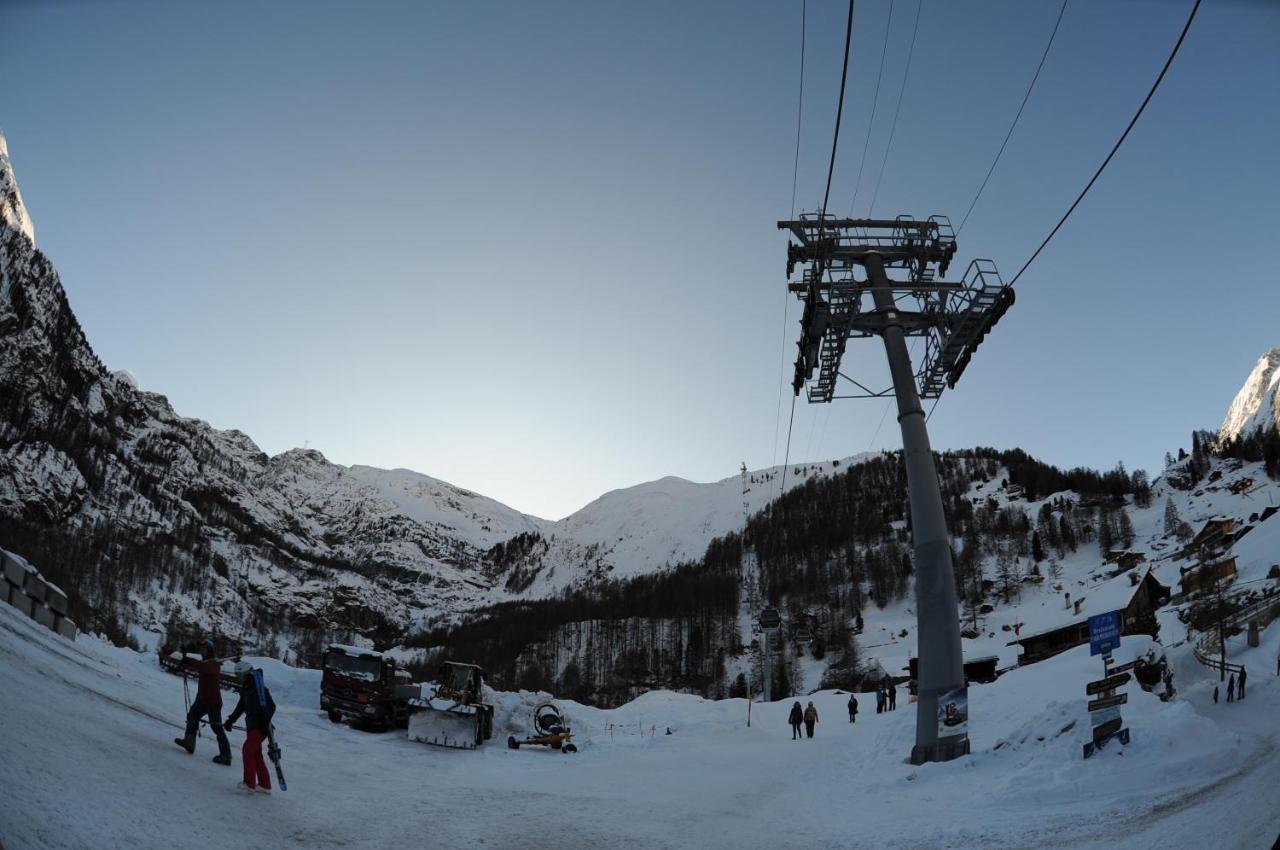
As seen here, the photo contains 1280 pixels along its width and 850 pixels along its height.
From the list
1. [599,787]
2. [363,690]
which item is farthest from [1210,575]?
[363,690]

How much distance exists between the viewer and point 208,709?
11266 millimetres

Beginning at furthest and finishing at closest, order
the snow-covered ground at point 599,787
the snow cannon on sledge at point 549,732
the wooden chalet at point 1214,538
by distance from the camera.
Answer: the wooden chalet at point 1214,538, the snow cannon on sledge at point 549,732, the snow-covered ground at point 599,787

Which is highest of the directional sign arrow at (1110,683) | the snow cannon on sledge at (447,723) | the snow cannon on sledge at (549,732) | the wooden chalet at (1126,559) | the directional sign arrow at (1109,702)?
the wooden chalet at (1126,559)

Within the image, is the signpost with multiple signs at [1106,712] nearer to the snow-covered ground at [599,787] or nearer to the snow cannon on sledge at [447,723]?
the snow-covered ground at [599,787]

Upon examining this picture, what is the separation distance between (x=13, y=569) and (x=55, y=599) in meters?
2.25

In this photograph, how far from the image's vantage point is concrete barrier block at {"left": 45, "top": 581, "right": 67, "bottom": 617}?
772 inches

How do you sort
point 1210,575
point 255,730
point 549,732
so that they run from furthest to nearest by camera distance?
point 1210,575
point 549,732
point 255,730

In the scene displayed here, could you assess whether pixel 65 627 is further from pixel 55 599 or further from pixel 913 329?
pixel 913 329

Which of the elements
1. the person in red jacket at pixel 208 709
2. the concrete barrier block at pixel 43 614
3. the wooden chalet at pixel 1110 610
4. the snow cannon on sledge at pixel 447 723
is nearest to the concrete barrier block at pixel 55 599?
the concrete barrier block at pixel 43 614

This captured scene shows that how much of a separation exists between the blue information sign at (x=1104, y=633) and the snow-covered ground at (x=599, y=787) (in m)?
1.35

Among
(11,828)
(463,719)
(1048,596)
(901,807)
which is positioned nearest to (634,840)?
(901,807)

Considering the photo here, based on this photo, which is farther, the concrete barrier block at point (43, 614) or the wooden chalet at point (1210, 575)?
the wooden chalet at point (1210, 575)

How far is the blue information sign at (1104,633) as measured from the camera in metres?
14.9

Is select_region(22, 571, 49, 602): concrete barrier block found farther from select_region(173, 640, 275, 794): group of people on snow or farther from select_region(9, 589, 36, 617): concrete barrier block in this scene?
select_region(173, 640, 275, 794): group of people on snow
